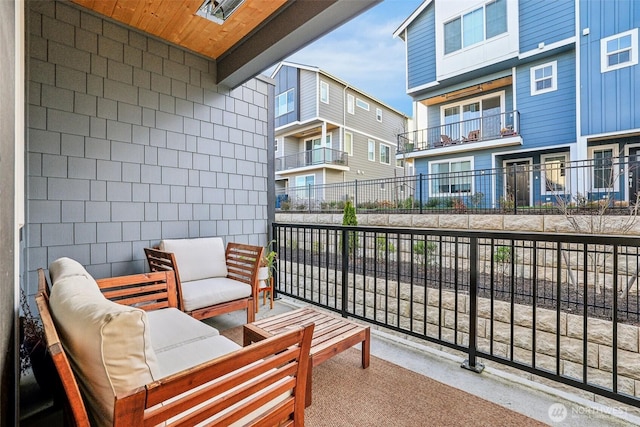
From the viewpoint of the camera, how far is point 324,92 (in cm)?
1324

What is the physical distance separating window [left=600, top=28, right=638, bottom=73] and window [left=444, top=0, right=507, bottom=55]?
245 cm

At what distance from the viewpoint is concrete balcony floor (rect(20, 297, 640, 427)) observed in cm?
169

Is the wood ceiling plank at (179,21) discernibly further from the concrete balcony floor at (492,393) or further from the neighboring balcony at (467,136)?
the neighboring balcony at (467,136)

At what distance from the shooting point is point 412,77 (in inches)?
420

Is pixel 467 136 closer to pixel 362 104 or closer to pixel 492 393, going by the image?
pixel 362 104

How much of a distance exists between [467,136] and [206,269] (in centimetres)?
927

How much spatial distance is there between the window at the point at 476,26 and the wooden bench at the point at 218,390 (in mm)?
10966

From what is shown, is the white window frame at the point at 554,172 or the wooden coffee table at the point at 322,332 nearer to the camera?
the wooden coffee table at the point at 322,332

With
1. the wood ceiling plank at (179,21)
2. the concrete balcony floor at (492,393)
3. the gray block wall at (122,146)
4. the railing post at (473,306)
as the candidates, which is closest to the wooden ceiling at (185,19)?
the wood ceiling plank at (179,21)

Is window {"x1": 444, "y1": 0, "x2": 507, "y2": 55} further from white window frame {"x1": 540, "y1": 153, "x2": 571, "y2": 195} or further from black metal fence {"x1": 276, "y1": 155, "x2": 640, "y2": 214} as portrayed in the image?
white window frame {"x1": 540, "y1": 153, "x2": 571, "y2": 195}

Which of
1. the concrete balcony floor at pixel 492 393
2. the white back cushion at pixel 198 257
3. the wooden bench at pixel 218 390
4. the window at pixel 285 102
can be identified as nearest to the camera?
the wooden bench at pixel 218 390

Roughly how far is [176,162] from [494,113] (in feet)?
31.6

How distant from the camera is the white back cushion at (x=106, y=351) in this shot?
0.89m

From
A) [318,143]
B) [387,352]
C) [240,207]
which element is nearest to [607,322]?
[387,352]
